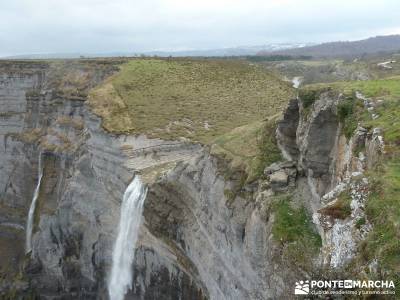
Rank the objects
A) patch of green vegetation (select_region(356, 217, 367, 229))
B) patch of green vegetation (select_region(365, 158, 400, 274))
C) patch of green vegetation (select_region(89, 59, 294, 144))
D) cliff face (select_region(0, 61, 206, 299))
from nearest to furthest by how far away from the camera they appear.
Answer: patch of green vegetation (select_region(365, 158, 400, 274)), patch of green vegetation (select_region(356, 217, 367, 229)), cliff face (select_region(0, 61, 206, 299)), patch of green vegetation (select_region(89, 59, 294, 144))

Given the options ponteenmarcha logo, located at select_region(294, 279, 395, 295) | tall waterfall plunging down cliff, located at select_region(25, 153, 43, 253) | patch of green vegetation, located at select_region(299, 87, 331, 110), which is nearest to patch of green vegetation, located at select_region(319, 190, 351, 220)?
ponteenmarcha logo, located at select_region(294, 279, 395, 295)

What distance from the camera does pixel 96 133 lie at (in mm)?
44969

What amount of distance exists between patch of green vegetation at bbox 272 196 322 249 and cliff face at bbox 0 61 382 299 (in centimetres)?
48

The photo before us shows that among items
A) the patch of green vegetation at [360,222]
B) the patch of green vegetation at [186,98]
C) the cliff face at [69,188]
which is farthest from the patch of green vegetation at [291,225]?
the patch of green vegetation at [186,98]

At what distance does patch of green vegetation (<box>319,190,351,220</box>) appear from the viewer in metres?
13.9

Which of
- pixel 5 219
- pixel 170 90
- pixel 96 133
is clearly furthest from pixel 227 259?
pixel 5 219

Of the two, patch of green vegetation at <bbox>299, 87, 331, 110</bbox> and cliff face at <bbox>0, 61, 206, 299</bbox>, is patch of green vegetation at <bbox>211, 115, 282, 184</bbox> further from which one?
cliff face at <bbox>0, 61, 206, 299</bbox>

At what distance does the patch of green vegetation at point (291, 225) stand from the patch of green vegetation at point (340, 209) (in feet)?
12.3

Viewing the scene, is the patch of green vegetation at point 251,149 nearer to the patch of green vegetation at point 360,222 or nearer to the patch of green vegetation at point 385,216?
the patch of green vegetation at point 385,216

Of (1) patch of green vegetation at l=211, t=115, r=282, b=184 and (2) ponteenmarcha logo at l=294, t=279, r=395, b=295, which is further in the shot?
(1) patch of green vegetation at l=211, t=115, r=282, b=184

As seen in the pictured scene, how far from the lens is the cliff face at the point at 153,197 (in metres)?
20.3

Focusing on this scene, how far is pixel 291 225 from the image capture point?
20.1 m

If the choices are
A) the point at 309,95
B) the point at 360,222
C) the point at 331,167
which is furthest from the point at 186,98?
the point at 360,222

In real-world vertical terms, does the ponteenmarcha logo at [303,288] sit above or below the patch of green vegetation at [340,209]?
below
